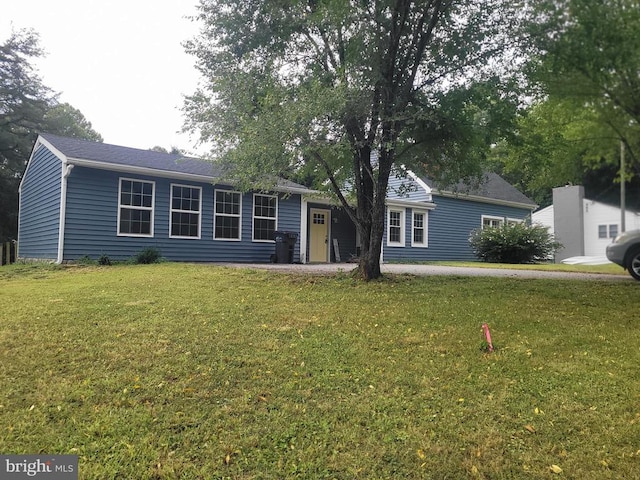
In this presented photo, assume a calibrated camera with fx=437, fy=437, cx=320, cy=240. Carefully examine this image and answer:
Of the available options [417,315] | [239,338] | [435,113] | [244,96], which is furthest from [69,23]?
[417,315]

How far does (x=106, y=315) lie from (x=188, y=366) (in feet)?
6.63

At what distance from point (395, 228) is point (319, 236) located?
357 cm

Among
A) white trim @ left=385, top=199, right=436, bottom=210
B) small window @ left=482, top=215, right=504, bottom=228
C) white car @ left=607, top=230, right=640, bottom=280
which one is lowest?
white car @ left=607, top=230, right=640, bottom=280

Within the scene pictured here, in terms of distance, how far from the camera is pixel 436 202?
63.4 ft

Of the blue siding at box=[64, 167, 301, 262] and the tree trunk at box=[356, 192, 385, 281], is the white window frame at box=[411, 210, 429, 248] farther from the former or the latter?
the tree trunk at box=[356, 192, 385, 281]

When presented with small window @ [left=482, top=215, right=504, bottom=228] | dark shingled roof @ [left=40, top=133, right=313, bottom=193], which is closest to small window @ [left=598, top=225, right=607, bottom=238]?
dark shingled roof @ [left=40, top=133, right=313, bottom=193]

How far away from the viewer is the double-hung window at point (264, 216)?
14.3 m

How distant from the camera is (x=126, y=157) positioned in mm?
12695

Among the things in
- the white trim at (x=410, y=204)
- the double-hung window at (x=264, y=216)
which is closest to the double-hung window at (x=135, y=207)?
the double-hung window at (x=264, y=216)

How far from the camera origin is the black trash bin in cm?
1395

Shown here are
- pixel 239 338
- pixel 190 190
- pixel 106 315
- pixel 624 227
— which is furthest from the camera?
pixel 190 190

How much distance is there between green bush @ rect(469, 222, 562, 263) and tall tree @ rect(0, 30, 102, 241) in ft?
74.9

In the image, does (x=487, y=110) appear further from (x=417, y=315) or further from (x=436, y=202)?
(x=436, y=202)

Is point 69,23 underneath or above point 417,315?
above
